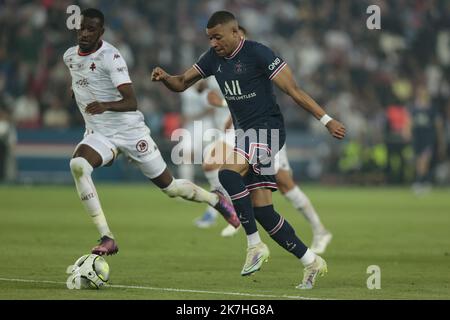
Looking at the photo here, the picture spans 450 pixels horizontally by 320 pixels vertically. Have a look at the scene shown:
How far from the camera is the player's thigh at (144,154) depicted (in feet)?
41.0

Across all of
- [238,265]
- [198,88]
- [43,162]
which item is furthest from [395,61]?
[238,265]

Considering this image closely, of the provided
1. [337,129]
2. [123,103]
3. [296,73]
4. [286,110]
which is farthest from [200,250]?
[296,73]

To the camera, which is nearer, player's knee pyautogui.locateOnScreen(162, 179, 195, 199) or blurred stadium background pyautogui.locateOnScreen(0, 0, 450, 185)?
player's knee pyautogui.locateOnScreen(162, 179, 195, 199)

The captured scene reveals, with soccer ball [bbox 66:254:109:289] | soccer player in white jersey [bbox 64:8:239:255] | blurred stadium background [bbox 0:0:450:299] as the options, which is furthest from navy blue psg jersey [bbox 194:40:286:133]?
blurred stadium background [bbox 0:0:450:299]

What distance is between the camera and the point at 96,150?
12039mm

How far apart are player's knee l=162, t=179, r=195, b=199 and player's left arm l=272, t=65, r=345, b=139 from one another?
2.97 meters

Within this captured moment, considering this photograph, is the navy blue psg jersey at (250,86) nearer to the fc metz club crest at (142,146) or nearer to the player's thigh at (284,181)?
the fc metz club crest at (142,146)

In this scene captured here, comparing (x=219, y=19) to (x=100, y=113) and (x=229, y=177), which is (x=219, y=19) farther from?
(x=100, y=113)

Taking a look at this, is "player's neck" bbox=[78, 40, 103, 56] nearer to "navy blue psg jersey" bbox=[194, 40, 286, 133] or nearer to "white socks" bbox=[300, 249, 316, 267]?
"navy blue psg jersey" bbox=[194, 40, 286, 133]

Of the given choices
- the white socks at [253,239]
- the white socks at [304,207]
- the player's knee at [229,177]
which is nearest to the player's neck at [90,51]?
the player's knee at [229,177]

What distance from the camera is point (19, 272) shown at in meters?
11.5

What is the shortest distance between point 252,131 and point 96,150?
6.49ft

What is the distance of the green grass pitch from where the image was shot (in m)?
10.2

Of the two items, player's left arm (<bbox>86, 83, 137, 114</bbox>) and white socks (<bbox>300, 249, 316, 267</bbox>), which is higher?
player's left arm (<bbox>86, 83, 137, 114</bbox>)
